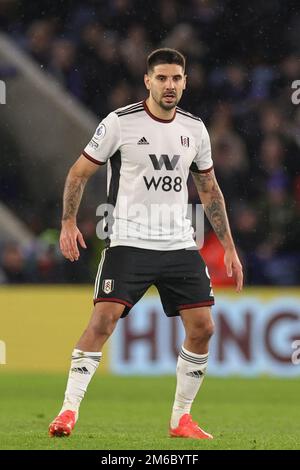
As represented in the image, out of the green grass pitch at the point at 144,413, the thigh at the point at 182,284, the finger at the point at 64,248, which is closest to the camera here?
the green grass pitch at the point at 144,413

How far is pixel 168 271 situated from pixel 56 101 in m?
7.91

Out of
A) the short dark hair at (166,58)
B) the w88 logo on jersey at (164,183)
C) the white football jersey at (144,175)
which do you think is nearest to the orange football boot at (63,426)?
the white football jersey at (144,175)

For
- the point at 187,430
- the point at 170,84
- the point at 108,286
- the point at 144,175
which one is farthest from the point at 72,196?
the point at 187,430

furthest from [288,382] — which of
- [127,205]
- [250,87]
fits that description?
[127,205]

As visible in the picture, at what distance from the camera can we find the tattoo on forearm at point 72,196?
6.42 m

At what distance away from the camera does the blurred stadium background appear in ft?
37.8

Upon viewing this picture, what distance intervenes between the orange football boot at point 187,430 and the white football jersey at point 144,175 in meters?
0.90

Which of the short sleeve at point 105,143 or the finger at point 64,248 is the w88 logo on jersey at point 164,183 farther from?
the finger at point 64,248

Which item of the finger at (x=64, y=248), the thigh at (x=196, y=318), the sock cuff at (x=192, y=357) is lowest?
the sock cuff at (x=192, y=357)

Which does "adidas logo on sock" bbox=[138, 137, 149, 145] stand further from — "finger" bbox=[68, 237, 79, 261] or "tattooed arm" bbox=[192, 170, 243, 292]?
"finger" bbox=[68, 237, 79, 261]

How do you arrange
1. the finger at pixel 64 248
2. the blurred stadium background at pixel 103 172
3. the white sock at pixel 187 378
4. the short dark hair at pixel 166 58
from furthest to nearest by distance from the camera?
the blurred stadium background at pixel 103 172 < the white sock at pixel 187 378 < the short dark hair at pixel 166 58 < the finger at pixel 64 248

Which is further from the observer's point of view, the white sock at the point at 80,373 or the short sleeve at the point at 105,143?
the short sleeve at the point at 105,143

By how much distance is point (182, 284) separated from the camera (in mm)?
6543

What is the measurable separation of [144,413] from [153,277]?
96.8 inches
